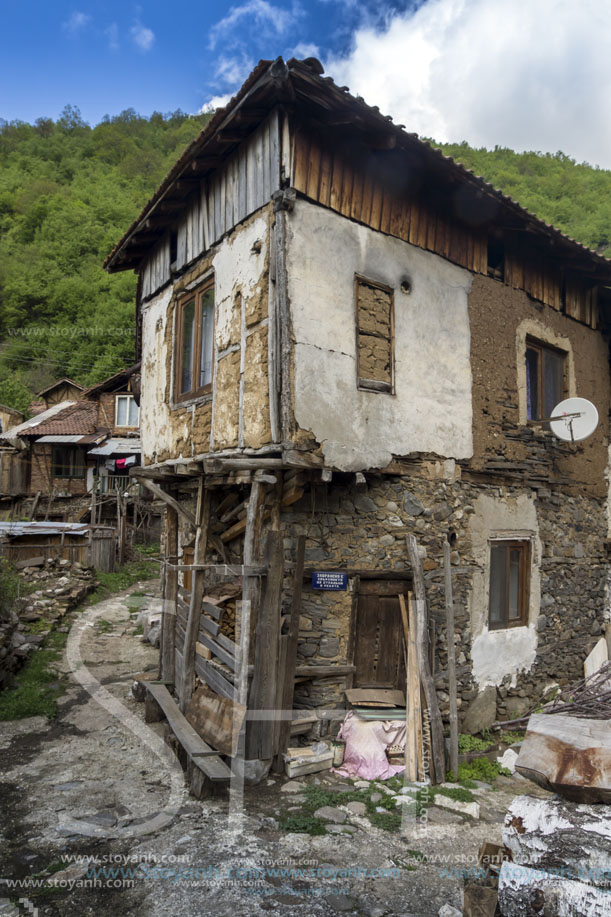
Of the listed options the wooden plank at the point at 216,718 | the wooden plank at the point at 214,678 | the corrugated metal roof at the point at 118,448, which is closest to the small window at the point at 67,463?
the corrugated metal roof at the point at 118,448

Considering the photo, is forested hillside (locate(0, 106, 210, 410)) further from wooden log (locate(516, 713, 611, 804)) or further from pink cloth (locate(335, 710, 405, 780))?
wooden log (locate(516, 713, 611, 804))

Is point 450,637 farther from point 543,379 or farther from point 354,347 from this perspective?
point 543,379

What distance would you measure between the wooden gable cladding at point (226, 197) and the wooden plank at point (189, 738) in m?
6.06

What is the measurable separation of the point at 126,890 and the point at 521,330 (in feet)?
27.7

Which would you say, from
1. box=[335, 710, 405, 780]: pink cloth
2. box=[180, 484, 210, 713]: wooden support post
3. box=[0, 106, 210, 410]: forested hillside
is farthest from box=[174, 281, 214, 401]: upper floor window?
box=[0, 106, 210, 410]: forested hillside

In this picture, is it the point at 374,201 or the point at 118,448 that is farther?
the point at 118,448

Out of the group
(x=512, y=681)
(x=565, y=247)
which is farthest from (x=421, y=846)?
(x=565, y=247)

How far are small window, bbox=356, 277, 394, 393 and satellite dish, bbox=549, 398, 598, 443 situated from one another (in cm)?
320

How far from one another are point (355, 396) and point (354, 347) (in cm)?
59

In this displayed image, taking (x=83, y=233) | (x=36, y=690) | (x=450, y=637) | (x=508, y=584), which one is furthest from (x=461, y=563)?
(x=83, y=233)

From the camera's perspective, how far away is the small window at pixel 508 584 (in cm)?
817

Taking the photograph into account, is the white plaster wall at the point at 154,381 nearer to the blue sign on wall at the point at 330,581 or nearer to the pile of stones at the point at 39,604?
the blue sign on wall at the point at 330,581

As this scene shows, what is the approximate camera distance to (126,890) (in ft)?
14.0

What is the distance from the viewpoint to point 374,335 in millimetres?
6977
